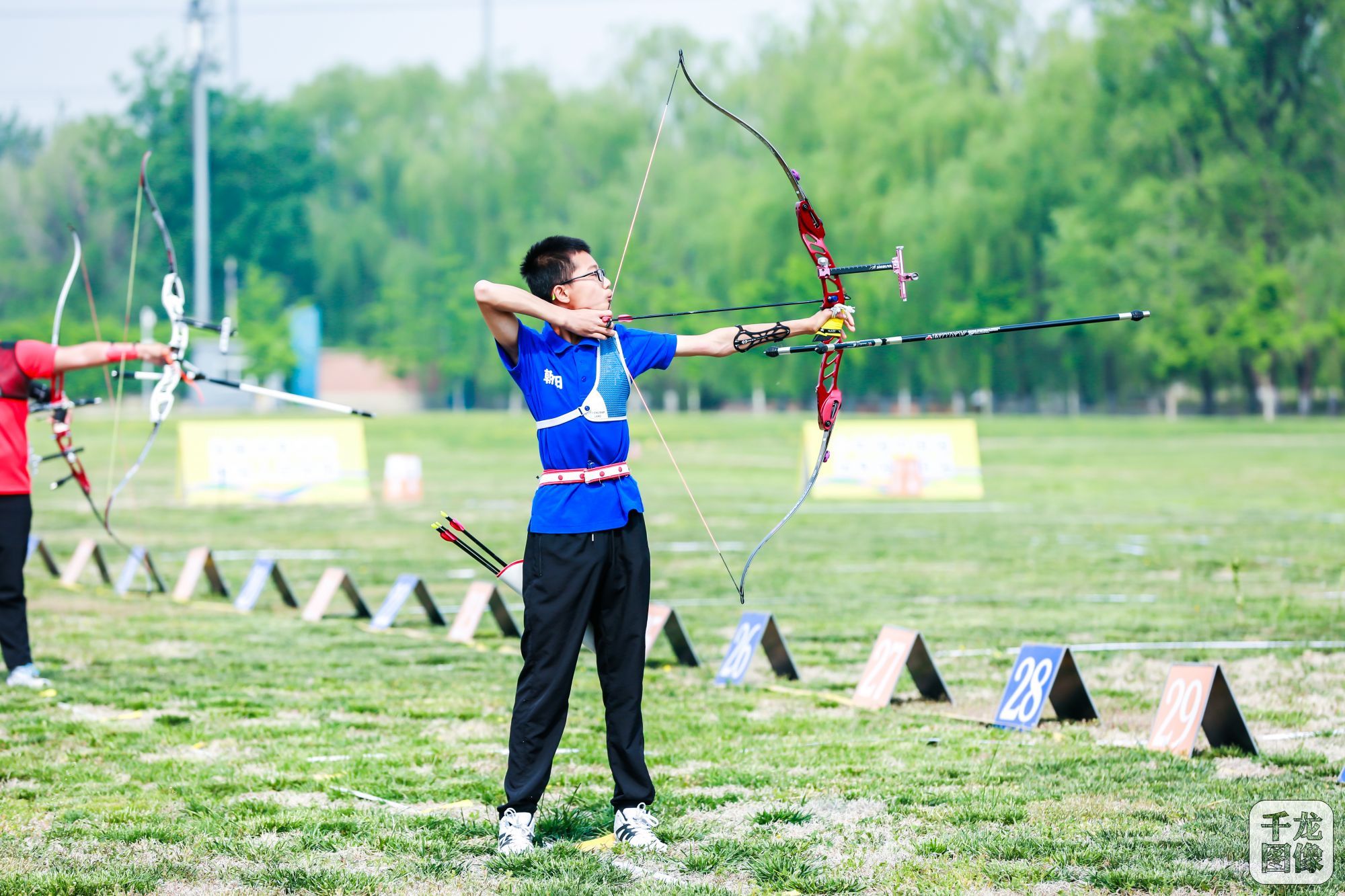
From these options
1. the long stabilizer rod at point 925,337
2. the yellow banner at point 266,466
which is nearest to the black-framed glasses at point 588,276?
the long stabilizer rod at point 925,337

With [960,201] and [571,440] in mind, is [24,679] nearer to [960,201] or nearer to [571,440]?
[571,440]

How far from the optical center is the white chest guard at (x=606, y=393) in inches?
194

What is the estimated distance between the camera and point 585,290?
16.3 ft

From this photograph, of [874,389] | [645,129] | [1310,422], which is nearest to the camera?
[1310,422]

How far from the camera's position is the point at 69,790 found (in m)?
5.87

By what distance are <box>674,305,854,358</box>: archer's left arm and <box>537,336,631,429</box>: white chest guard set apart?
223mm

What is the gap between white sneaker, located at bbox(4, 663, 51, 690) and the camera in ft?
26.6

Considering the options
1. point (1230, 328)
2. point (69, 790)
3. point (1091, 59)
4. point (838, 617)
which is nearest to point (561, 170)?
point (1091, 59)

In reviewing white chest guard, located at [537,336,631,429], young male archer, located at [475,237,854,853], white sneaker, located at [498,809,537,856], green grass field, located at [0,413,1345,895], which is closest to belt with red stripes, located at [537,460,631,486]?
young male archer, located at [475,237,854,853]

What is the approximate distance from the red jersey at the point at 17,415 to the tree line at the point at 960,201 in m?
40.5

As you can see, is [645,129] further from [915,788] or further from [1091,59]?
[915,788]

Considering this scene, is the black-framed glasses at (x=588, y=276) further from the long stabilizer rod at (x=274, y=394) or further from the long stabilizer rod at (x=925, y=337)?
the long stabilizer rod at (x=274, y=394)

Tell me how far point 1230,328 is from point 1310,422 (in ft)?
15.7
